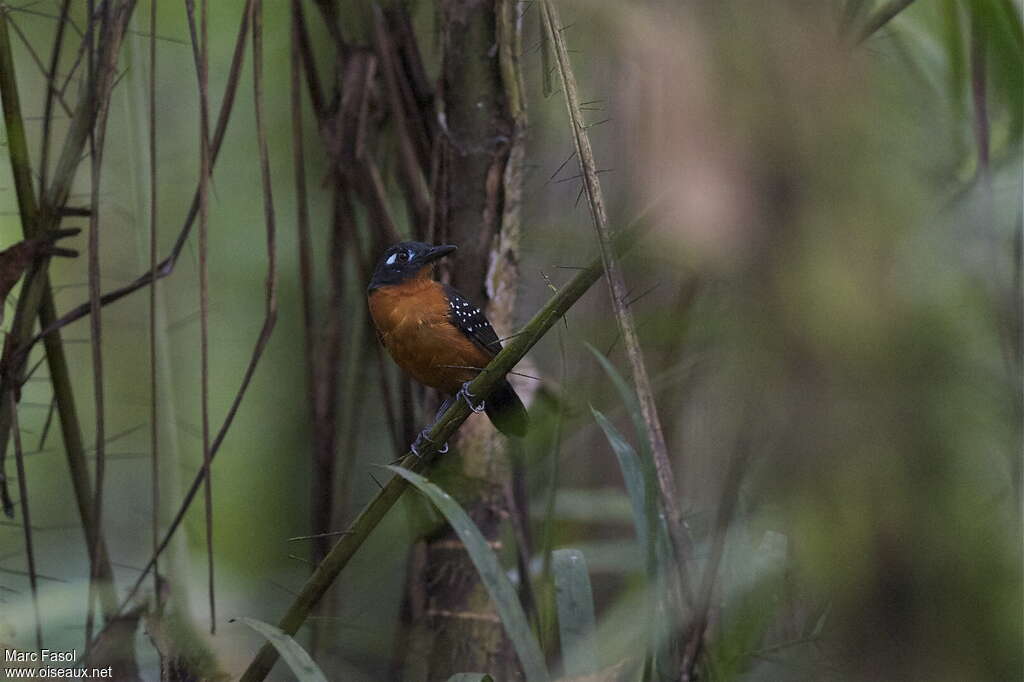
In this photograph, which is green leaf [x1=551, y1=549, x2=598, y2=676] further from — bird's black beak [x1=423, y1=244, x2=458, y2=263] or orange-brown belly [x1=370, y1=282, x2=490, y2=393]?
orange-brown belly [x1=370, y1=282, x2=490, y2=393]

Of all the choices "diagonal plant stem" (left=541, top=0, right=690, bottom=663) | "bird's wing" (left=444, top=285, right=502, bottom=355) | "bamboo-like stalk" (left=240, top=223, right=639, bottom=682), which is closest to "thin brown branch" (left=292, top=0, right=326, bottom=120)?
"bird's wing" (left=444, top=285, right=502, bottom=355)

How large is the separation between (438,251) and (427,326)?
43cm

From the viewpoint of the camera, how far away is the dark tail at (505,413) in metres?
2.15

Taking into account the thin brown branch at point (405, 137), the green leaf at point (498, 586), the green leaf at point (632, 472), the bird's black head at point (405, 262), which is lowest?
the green leaf at point (498, 586)

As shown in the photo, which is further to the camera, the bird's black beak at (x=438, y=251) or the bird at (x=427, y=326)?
the bird at (x=427, y=326)

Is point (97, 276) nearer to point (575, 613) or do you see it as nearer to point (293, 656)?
point (293, 656)

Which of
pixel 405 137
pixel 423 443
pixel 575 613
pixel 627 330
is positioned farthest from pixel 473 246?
pixel 627 330

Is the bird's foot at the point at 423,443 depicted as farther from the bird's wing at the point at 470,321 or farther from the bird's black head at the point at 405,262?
the bird's black head at the point at 405,262

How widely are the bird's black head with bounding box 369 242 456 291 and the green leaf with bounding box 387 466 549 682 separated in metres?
0.87

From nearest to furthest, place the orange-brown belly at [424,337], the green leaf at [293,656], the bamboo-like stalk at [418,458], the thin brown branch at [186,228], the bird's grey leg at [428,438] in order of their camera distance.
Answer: the bamboo-like stalk at [418,458], the green leaf at [293,656], the bird's grey leg at [428,438], the thin brown branch at [186,228], the orange-brown belly at [424,337]

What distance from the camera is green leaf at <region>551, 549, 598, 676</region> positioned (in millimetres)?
1475

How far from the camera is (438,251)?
81.4 inches

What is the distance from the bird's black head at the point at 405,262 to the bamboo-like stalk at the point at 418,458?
25.8 inches

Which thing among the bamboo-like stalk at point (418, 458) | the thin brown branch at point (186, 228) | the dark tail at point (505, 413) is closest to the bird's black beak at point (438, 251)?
the dark tail at point (505, 413)
